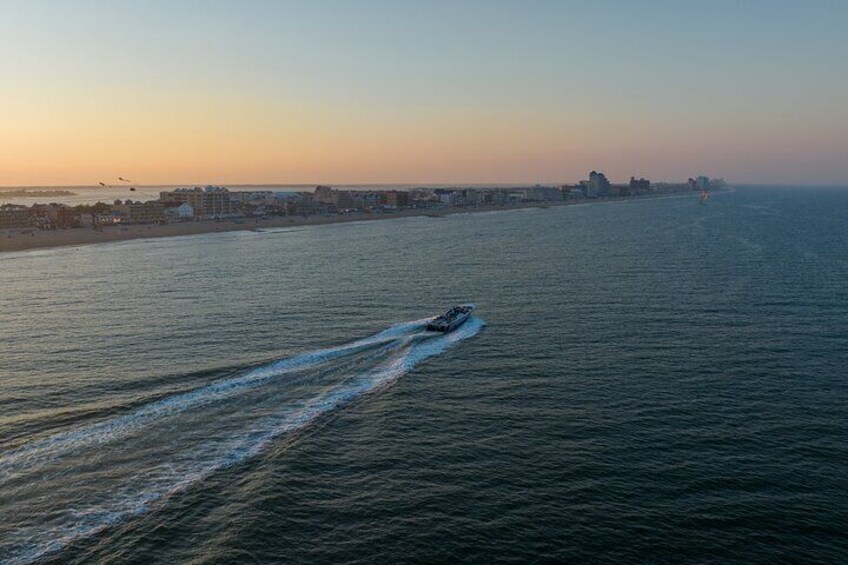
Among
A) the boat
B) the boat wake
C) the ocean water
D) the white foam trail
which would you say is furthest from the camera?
the boat

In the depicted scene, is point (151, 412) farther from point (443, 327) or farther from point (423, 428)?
point (443, 327)

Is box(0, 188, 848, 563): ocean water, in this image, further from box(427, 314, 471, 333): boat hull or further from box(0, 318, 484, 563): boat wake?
box(427, 314, 471, 333): boat hull

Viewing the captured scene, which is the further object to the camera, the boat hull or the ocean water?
the boat hull

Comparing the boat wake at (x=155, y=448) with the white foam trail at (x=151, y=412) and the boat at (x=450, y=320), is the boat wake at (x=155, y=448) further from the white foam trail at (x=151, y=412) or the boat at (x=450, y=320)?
the boat at (x=450, y=320)

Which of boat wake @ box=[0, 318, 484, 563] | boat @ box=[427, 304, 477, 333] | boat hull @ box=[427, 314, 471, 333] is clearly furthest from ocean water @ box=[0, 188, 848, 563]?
boat @ box=[427, 304, 477, 333]

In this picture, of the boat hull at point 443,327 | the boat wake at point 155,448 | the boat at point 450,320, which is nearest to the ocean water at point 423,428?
the boat wake at point 155,448

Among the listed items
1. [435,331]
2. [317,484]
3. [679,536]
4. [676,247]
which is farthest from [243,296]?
[676,247]
